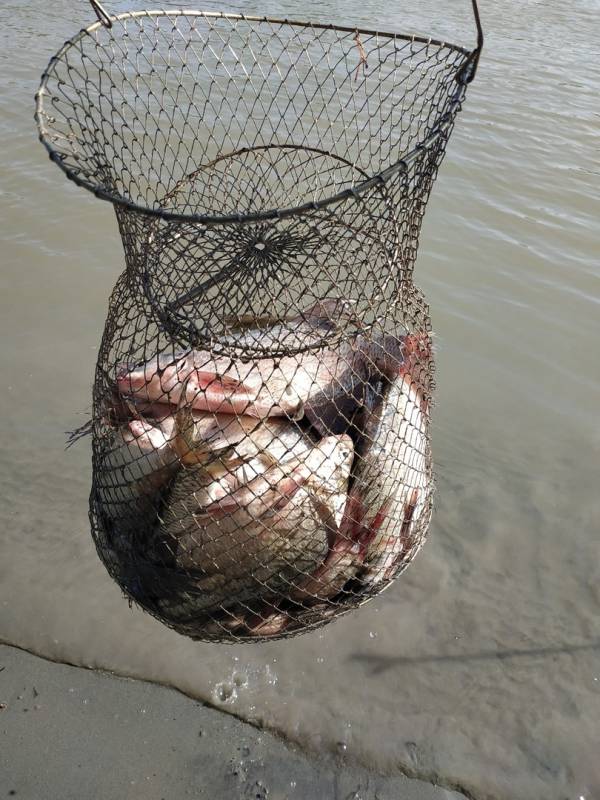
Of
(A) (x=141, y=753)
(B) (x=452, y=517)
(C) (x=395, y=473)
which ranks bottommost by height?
(A) (x=141, y=753)

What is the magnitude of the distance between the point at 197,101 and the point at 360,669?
7008mm

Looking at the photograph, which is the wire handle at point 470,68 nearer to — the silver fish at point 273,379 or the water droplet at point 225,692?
the silver fish at point 273,379

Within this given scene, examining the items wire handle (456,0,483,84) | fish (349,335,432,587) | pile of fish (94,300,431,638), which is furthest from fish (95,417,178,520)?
wire handle (456,0,483,84)

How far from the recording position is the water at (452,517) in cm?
318

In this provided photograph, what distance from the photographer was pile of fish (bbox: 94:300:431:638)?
2395mm

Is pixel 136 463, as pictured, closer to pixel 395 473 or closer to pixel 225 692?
pixel 395 473

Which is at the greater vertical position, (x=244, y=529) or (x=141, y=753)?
(x=244, y=529)

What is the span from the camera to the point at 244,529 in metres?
2.35

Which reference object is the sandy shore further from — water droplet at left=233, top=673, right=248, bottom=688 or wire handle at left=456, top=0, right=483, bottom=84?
wire handle at left=456, top=0, right=483, bottom=84

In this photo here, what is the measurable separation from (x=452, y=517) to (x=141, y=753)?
2077 millimetres

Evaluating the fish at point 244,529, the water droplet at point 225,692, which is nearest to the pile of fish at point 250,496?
the fish at point 244,529

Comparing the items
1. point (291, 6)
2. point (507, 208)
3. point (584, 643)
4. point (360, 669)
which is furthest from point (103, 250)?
point (291, 6)

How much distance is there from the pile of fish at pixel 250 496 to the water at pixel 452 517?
3.26ft

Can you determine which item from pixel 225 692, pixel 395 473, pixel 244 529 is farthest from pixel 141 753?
pixel 395 473
